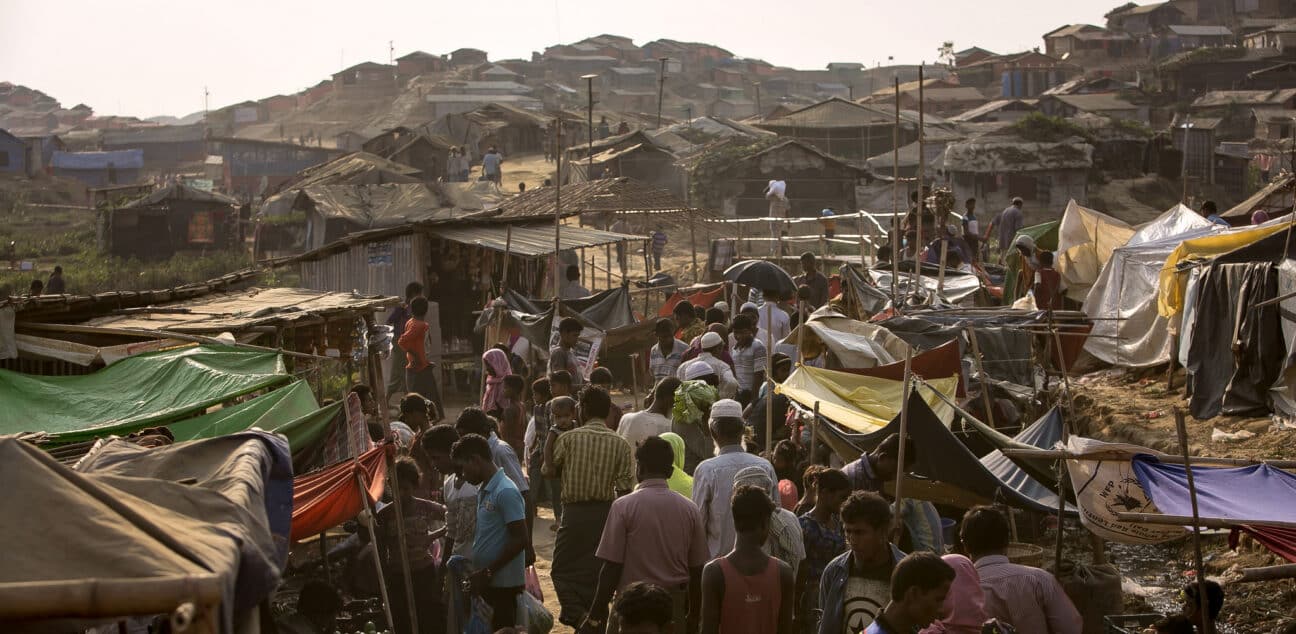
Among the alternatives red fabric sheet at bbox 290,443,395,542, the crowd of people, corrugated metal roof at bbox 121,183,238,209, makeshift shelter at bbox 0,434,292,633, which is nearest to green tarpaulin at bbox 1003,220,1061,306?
the crowd of people

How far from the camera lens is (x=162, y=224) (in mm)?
36062

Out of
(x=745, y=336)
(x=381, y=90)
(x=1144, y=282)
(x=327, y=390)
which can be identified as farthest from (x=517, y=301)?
(x=381, y=90)

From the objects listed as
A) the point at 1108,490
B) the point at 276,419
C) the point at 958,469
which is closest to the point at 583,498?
the point at 276,419

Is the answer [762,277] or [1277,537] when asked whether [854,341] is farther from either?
[1277,537]

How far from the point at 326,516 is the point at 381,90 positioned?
76.1m

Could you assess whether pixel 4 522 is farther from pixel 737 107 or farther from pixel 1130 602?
pixel 737 107

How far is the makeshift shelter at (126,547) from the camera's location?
286cm

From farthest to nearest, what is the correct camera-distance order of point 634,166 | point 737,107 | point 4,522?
point 737,107, point 634,166, point 4,522

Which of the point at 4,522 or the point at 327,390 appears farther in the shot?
the point at 327,390

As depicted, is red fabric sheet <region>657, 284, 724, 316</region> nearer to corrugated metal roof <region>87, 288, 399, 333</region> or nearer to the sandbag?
corrugated metal roof <region>87, 288, 399, 333</region>

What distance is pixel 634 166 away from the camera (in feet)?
125

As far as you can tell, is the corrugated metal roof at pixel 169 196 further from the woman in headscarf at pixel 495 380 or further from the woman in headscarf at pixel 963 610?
the woman in headscarf at pixel 963 610

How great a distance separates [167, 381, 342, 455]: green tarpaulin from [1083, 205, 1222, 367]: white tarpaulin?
1079 cm

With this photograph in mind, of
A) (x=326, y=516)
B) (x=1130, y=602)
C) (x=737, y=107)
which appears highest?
(x=737, y=107)
